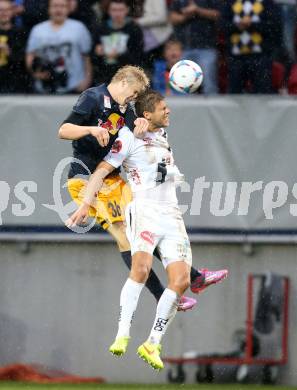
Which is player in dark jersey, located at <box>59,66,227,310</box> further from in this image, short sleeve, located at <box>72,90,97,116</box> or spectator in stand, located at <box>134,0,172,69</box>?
spectator in stand, located at <box>134,0,172,69</box>

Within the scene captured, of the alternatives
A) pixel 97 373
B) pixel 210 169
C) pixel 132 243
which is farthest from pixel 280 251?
pixel 132 243

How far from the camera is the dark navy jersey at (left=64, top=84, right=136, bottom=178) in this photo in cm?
1377

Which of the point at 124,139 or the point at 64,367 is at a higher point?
the point at 124,139

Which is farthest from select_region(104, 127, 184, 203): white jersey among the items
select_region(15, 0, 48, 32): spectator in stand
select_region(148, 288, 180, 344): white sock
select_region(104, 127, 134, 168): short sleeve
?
select_region(15, 0, 48, 32): spectator in stand

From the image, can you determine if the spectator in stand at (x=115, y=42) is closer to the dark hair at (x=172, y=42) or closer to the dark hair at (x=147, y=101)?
the dark hair at (x=172, y=42)

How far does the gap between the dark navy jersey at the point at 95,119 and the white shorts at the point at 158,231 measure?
0.54m

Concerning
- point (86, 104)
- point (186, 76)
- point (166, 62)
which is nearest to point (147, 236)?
point (86, 104)

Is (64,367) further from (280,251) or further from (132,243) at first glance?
(132,243)

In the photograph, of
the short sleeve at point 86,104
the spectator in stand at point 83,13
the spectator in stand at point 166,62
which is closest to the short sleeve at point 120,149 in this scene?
the short sleeve at point 86,104

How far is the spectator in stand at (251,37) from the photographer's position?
1677 centimetres

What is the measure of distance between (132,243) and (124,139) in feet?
2.92

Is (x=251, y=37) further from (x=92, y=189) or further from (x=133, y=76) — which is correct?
(x=92, y=189)

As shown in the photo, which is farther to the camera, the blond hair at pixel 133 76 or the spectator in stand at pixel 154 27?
the spectator in stand at pixel 154 27

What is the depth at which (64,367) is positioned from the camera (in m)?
17.8
